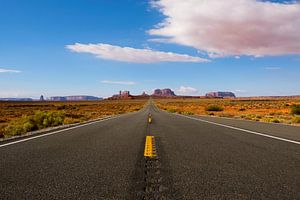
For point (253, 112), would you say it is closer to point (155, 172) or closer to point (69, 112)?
point (69, 112)

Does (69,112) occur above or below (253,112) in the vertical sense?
below

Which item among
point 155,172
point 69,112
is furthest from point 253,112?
point 155,172

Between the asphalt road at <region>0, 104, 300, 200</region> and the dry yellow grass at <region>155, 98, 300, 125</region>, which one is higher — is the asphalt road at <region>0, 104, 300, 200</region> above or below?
above

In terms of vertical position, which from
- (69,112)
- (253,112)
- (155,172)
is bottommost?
(69,112)

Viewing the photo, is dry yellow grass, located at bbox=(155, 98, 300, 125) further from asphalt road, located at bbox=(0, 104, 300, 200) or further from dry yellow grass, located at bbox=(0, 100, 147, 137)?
asphalt road, located at bbox=(0, 104, 300, 200)

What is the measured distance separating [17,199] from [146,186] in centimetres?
152

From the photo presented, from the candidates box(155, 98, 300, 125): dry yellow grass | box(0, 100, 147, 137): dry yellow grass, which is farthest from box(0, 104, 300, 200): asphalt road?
box(155, 98, 300, 125): dry yellow grass

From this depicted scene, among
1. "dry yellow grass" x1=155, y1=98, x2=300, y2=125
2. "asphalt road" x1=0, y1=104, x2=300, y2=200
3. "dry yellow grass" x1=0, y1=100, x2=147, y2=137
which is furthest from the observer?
"dry yellow grass" x1=0, y1=100, x2=147, y2=137

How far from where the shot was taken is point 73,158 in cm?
614

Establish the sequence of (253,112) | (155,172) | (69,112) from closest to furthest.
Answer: (155,172) → (253,112) → (69,112)

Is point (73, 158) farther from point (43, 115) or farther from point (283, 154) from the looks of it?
point (43, 115)

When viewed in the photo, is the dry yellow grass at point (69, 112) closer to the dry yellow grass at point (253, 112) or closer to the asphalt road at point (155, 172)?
the asphalt road at point (155, 172)

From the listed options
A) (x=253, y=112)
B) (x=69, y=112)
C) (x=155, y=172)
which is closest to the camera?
(x=155, y=172)

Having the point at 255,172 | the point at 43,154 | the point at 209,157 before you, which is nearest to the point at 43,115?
the point at 43,154
